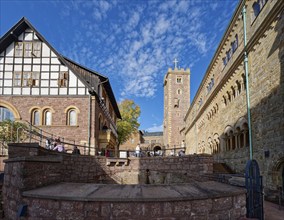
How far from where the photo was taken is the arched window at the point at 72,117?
18.2 m

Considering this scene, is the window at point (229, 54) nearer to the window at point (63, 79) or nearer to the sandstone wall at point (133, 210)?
the window at point (63, 79)

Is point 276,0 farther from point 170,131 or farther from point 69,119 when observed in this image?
point 170,131

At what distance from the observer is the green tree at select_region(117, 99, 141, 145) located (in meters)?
37.3

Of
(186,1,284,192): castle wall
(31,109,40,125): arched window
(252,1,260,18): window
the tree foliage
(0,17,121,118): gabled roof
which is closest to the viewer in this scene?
(186,1,284,192): castle wall

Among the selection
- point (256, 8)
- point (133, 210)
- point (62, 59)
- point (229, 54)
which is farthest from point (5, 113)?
point (256, 8)

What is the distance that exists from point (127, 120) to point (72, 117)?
20.7 meters

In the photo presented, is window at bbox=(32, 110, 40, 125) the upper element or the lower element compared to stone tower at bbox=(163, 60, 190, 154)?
lower

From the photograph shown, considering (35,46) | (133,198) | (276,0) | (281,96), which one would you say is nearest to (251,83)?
(281,96)

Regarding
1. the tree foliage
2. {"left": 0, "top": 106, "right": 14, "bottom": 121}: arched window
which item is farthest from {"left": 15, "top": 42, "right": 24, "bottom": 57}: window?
the tree foliage

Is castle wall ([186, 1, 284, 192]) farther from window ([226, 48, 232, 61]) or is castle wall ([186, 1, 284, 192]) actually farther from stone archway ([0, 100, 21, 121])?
stone archway ([0, 100, 21, 121])

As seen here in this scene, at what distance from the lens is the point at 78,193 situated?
4738 millimetres

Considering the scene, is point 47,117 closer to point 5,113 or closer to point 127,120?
point 5,113

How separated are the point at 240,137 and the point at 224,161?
3.71 meters

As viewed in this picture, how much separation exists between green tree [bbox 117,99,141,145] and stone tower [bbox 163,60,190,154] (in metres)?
16.3
